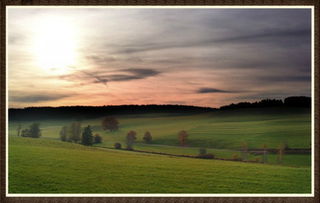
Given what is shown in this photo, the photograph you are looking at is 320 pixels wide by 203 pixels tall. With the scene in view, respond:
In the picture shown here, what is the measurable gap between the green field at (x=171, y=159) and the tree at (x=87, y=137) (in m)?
0.06

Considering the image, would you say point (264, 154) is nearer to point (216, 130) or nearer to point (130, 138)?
point (216, 130)

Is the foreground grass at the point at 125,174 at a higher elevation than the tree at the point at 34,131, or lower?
lower

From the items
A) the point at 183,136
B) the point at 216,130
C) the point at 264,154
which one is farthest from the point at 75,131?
the point at 264,154

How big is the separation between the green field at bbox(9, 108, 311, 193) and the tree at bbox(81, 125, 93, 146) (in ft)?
0.19

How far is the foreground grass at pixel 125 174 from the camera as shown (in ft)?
14.5

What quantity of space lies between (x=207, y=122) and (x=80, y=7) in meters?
1.95

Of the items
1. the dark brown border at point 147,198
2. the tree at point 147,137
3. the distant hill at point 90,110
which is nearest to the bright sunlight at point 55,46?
the dark brown border at point 147,198

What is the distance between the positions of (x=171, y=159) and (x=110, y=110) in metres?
0.92

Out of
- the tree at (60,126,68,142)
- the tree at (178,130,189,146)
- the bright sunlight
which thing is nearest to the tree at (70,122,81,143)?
the tree at (60,126,68,142)

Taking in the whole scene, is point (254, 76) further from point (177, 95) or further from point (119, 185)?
point (119, 185)

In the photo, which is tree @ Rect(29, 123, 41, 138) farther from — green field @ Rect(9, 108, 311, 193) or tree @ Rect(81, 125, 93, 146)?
tree @ Rect(81, 125, 93, 146)

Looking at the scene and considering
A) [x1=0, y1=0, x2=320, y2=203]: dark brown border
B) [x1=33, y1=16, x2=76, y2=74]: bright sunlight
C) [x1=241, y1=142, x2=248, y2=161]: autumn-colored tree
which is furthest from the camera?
[x1=241, y1=142, x2=248, y2=161]: autumn-colored tree

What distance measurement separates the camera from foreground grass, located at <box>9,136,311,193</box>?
4422 millimetres

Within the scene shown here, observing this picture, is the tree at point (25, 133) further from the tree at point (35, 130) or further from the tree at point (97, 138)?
the tree at point (97, 138)
